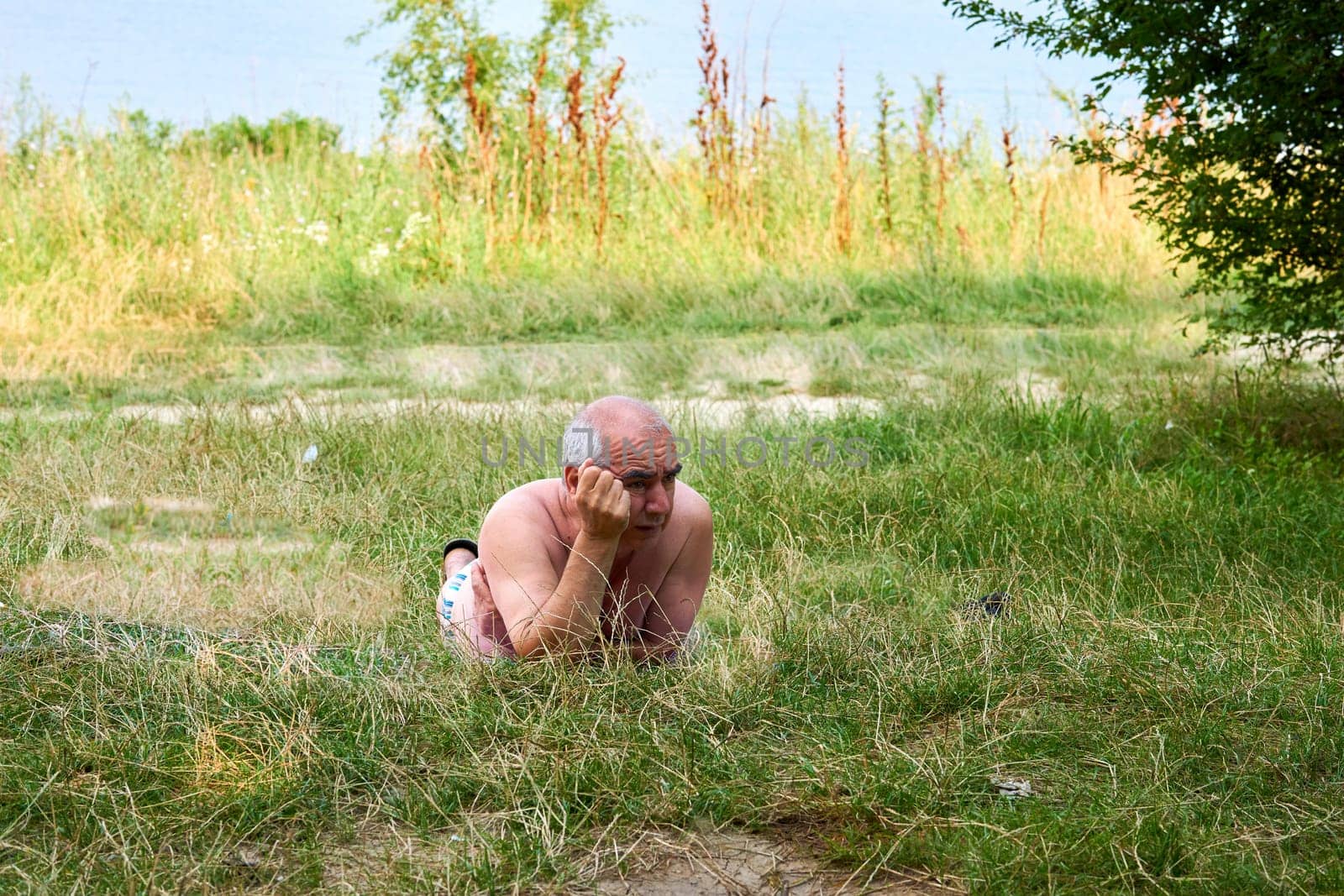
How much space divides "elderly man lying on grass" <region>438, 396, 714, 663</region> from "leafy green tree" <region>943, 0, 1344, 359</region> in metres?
2.52

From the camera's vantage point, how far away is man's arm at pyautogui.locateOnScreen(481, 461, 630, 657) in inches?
109

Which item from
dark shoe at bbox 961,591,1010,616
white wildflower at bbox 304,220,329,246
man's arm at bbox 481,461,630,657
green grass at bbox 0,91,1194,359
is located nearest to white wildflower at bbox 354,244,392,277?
green grass at bbox 0,91,1194,359

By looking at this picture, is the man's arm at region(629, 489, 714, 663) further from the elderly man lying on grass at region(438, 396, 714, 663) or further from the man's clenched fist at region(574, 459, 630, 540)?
the man's clenched fist at region(574, 459, 630, 540)

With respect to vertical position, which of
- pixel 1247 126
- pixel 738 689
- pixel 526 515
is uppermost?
pixel 1247 126

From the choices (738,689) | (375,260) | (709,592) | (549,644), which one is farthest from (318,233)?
(738,689)

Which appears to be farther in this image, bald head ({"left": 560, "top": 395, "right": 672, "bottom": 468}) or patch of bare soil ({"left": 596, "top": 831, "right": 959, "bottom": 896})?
bald head ({"left": 560, "top": 395, "right": 672, "bottom": 468})

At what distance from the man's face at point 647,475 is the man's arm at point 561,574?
41 millimetres

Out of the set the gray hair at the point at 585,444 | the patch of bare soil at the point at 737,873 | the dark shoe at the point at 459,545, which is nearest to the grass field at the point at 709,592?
the patch of bare soil at the point at 737,873

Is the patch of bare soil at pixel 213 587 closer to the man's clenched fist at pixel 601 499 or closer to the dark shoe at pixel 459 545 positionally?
the dark shoe at pixel 459 545

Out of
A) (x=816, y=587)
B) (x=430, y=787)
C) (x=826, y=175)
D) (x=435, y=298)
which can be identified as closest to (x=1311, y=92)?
(x=816, y=587)

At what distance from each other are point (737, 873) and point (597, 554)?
838 mm

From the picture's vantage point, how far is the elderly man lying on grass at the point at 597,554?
2803 millimetres

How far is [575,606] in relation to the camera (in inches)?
113

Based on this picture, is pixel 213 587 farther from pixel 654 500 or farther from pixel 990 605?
pixel 990 605
